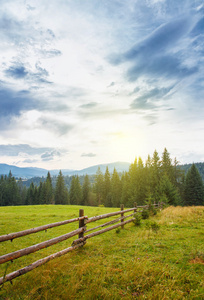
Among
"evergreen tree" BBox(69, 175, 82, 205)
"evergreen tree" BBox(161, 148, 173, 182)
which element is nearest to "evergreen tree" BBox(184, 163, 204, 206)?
"evergreen tree" BBox(161, 148, 173, 182)

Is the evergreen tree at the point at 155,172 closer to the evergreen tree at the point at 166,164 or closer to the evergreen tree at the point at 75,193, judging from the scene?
the evergreen tree at the point at 166,164

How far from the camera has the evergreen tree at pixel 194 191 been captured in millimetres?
45812

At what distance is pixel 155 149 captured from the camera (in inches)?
1973

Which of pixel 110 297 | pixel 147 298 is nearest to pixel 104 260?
pixel 110 297

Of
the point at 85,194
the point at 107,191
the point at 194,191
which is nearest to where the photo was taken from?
the point at 194,191

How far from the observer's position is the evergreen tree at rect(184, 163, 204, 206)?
45.8 metres

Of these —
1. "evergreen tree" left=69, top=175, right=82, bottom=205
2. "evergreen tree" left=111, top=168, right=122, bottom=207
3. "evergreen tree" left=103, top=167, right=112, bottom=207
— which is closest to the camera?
"evergreen tree" left=111, top=168, right=122, bottom=207

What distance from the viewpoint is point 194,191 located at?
46.2m

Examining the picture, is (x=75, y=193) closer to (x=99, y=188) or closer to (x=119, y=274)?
(x=99, y=188)

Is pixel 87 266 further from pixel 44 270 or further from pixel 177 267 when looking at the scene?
pixel 177 267

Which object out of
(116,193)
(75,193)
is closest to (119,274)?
(116,193)

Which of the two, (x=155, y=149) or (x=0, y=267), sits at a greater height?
(x=155, y=149)

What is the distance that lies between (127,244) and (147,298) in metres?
4.06

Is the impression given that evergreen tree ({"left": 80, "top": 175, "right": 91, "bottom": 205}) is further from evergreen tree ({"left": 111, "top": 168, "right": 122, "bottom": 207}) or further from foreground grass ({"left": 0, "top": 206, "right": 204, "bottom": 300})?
foreground grass ({"left": 0, "top": 206, "right": 204, "bottom": 300})
